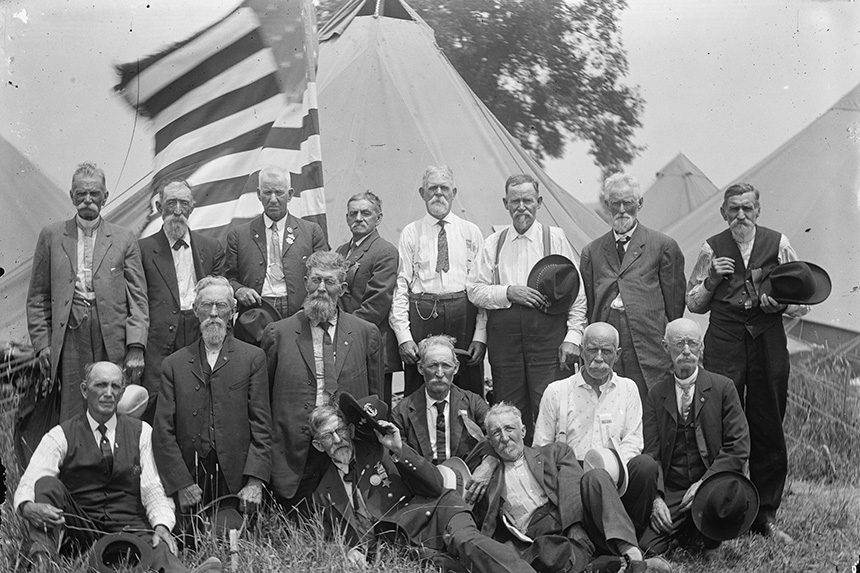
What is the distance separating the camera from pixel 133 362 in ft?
15.7

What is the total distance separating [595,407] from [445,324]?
95cm

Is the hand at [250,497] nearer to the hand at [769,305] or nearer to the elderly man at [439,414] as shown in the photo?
the elderly man at [439,414]

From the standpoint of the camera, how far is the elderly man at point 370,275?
5.07m

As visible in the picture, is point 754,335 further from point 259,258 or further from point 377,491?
point 259,258

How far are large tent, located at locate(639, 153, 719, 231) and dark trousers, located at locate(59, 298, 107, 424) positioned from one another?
3.97 meters

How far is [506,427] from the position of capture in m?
4.28

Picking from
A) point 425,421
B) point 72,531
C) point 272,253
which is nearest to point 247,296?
point 272,253

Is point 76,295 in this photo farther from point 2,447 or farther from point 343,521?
point 343,521

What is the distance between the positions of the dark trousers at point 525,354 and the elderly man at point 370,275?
1.76 ft

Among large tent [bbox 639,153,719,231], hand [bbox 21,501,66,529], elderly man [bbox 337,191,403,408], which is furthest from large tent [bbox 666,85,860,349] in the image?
hand [bbox 21,501,66,529]

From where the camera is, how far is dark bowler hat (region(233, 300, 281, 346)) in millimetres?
4891

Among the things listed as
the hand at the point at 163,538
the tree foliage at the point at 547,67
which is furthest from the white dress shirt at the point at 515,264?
the tree foliage at the point at 547,67

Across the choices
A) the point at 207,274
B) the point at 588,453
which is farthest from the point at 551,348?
the point at 207,274

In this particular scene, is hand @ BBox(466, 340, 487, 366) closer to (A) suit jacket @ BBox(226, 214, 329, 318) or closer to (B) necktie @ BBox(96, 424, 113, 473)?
(A) suit jacket @ BBox(226, 214, 329, 318)
